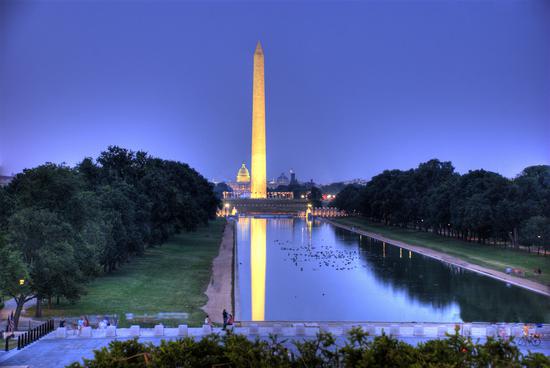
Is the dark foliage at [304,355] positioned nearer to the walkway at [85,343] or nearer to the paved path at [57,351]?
the paved path at [57,351]

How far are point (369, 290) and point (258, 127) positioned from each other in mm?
98264

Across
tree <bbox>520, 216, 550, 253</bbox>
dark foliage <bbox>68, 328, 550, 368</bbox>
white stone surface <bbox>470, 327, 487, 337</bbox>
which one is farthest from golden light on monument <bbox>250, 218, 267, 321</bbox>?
tree <bbox>520, 216, 550, 253</bbox>

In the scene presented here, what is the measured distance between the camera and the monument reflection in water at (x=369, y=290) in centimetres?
3039

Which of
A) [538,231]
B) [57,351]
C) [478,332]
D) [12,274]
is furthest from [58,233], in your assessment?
[538,231]

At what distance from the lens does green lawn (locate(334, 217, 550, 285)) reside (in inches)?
1700

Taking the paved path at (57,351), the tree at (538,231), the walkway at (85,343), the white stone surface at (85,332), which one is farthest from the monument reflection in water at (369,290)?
the paved path at (57,351)

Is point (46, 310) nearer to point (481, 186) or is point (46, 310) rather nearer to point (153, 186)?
point (153, 186)

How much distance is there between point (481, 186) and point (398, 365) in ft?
189

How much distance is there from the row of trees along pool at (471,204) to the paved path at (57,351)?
3582cm

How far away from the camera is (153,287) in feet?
114

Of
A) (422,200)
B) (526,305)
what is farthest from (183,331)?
(422,200)

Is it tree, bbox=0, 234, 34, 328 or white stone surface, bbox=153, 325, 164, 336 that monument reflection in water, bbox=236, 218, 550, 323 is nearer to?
white stone surface, bbox=153, 325, 164, 336

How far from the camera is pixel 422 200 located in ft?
253

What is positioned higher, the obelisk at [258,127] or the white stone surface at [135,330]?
the obelisk at [258,127]
